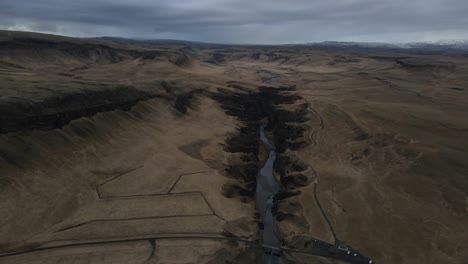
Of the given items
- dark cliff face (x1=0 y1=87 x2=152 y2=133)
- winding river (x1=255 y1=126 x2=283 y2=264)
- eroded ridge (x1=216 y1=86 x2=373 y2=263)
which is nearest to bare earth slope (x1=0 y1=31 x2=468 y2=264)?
dark cliff face (x1=0 y1=87 x2=152 y2=133)

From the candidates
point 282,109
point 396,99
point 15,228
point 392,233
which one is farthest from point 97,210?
point 396,99

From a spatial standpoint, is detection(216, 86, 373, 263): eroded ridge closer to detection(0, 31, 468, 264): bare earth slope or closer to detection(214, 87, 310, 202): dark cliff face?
detection(214, 87, 310, 202): dark cliff face

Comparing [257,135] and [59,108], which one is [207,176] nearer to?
[257,135]

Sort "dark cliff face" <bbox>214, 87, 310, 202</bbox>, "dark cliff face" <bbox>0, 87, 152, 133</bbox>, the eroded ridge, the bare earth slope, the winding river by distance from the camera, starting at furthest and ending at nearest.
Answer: "dark cliff face" <bbox>214, 87, 310, 202</bbox>
"dark cliff face" <bbox>0, 87, 152, 133</bbox>
the eroded ridge
the winding river
the bare earth slope

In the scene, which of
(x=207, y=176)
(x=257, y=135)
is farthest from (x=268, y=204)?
(x=257, y=135)

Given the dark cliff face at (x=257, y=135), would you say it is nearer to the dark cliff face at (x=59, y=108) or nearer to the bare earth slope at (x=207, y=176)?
the bare earth slope at (x=207, y=176)

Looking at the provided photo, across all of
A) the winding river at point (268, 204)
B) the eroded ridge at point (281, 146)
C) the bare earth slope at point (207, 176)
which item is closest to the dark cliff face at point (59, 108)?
the bare earth slope at point (207, 176)

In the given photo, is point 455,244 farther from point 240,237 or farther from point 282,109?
point 282,109
